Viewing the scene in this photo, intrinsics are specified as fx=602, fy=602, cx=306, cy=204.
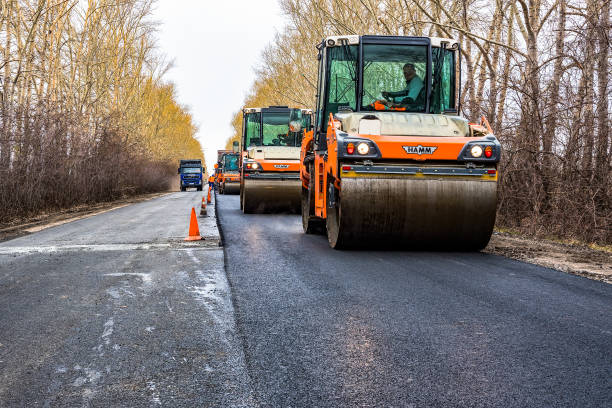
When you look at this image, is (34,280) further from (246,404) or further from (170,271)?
(246,404)

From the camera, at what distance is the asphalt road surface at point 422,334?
117 inches

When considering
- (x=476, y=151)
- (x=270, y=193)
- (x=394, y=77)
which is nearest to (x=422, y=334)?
(x=476, y=151)

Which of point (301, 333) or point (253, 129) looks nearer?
point (301, 333)

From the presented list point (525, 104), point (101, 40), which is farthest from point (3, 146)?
point (101, 40)

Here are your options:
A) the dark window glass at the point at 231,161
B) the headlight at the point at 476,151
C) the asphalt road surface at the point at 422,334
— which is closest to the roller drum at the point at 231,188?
the dark window glass at the point at 231,161

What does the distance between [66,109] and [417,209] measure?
13094 millimetres

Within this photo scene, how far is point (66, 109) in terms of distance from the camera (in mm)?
17297

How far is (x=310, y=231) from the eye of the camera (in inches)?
435

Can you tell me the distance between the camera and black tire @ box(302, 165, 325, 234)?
33.8ft

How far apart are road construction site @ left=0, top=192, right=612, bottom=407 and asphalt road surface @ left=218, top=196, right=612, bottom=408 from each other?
0.05 ft

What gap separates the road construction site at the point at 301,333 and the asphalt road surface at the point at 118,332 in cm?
1

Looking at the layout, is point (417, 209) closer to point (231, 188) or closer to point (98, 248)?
point (98, 248)

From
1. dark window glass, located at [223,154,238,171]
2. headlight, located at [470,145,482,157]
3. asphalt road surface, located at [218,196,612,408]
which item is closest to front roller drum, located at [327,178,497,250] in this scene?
headlight, located at [470,145,482,157]

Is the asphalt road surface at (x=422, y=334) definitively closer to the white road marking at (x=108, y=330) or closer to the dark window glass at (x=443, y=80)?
the white road marking at (x=108, y=330)
